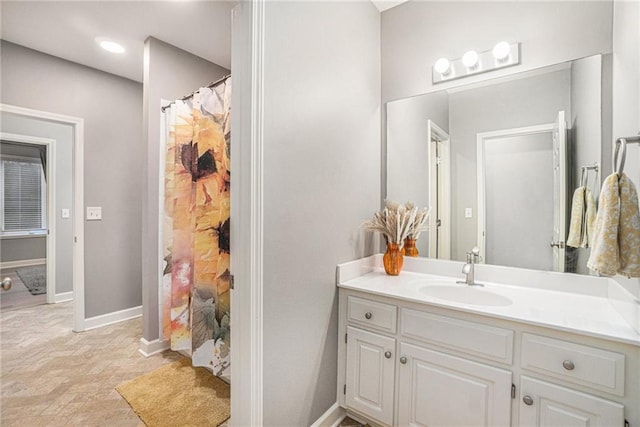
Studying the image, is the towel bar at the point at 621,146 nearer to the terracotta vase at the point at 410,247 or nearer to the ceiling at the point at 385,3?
the terracotta vase at the point at 410,247

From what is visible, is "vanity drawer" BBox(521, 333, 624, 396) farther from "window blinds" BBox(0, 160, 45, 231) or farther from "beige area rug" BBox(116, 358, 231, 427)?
"window blinds" BBox(0, 160, 45, 231)

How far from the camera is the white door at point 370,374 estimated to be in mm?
1461

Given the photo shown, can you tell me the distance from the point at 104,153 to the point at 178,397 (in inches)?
97.6

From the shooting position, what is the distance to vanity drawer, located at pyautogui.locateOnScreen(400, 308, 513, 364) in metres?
1.18

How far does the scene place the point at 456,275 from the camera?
1.80 m

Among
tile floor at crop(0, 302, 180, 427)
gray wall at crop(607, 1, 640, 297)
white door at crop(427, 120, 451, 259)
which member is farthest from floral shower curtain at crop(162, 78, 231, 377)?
gray wall at crop(607, 1, 640, 297)

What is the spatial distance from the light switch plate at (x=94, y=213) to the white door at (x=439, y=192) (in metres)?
3.11

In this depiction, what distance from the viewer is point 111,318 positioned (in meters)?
2.99

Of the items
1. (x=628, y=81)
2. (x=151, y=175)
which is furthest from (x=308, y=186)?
(x=151, y=175)

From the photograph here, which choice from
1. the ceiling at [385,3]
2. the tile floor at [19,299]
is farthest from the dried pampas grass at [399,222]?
the tile floor at [19,299]

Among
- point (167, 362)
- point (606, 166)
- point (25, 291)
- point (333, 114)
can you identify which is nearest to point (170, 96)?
point (333, 114)

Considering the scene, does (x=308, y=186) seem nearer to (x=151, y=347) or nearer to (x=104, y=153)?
(x=151, y=347)

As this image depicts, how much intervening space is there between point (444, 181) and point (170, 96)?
236cm

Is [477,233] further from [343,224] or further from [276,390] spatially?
[276,390]
